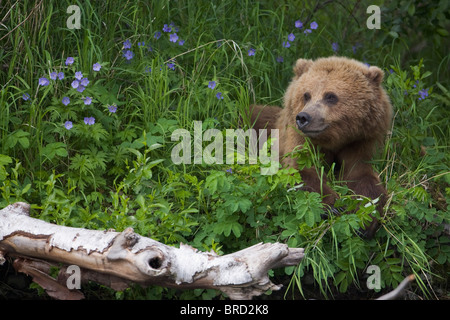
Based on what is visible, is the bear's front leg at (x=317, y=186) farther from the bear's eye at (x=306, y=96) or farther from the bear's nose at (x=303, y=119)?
the bear's eye at (x=306, y=96)

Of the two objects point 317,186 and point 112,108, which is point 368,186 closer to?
point 317,186

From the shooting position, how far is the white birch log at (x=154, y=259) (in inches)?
128

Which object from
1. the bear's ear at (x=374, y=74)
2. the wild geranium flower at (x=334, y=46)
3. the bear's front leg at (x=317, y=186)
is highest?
the wild geranium flower at (x=334, y=46)

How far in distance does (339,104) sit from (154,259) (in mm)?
1824

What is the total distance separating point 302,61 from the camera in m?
4.85

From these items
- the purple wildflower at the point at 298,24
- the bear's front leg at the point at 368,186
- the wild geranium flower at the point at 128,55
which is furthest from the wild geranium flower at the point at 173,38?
the bear's front leg at the point at 368,186

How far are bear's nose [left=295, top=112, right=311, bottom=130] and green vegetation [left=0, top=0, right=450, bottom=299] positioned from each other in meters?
0.23

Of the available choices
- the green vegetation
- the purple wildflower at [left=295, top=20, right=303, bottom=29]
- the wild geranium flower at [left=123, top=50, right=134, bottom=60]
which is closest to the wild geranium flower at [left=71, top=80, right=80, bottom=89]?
the green vegetation

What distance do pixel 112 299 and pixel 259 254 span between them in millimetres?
1077

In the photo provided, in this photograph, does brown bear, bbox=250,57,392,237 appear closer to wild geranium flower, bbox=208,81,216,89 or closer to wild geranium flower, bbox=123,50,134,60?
wild geranium flower, bbox=208,81,216,89

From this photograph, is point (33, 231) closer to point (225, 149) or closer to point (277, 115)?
point (225, 149)

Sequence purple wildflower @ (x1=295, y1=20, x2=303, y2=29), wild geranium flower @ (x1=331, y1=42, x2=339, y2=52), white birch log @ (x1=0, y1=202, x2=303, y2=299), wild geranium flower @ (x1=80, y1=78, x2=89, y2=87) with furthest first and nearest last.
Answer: wild geranium flower @ (x1=331, y1=42, x2=339, y2=52)
purple wildflower @ (x1=295, y1=20, x2=303, y2=29)
wild geranium flower @ (x1=80, y1=78, x2=89, y2=87)
white birch log @ (x1=0, y1=202, x2=303, y2=299)

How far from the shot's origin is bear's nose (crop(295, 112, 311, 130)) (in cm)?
427

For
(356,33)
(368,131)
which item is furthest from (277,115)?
(356,33)
